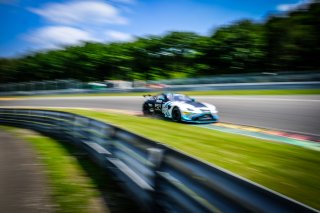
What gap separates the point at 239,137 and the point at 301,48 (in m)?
39.3

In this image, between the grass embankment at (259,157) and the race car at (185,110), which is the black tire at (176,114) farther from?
the grass embankment at (259,157)

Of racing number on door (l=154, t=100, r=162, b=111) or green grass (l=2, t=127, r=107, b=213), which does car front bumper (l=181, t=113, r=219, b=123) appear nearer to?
racing number on door (l=154, t=100, r=162, b=111)

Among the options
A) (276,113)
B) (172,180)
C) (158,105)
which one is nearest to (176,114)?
(158,105)

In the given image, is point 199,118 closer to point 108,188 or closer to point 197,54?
point 108,188

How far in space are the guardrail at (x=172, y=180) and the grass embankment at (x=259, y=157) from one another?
2192mm

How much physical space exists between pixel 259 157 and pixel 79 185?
3865 millimetres

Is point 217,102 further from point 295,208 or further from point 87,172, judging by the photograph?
point 295,208

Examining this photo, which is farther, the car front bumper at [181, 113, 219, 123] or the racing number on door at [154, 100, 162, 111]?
the racing number on door at [154, 100, 162, 111]

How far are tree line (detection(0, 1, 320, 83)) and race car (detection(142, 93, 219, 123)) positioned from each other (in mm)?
35732

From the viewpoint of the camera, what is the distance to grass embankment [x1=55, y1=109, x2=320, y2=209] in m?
4.90

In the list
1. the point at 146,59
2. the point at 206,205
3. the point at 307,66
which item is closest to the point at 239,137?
the point at 206,205

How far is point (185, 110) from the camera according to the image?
11.5m

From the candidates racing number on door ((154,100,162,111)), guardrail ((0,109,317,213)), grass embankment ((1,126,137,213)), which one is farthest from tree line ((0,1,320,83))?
guardrail ((0,109,317,213))

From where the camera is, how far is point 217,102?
1652cm
